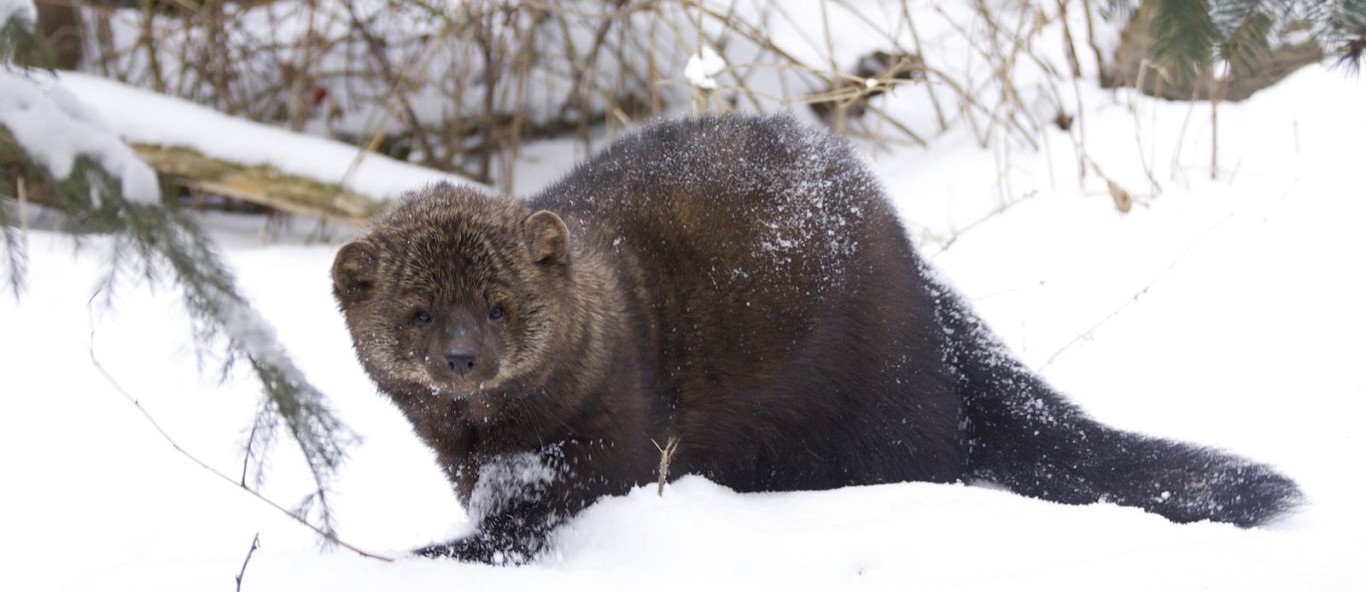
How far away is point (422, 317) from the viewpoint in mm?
3496

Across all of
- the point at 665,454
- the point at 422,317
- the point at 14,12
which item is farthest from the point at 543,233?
the point at 14,12

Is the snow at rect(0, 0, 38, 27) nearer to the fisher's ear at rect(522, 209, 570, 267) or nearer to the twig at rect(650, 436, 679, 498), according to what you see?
the fisher's ear at rect(522, 209, 570, 267)

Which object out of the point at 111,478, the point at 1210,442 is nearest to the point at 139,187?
the point at 111,478

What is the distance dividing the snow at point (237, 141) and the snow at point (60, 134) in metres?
4.86

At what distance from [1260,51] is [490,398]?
82.5 inches

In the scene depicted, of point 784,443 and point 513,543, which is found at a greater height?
point 784,443

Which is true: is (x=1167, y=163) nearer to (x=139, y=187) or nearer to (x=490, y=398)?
(x=490, y=398)

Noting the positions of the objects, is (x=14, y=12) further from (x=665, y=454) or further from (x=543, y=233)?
(x=665, y=454)

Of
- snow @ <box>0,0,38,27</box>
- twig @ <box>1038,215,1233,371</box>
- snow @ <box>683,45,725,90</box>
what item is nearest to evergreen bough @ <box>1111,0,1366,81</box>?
snow @ <box>0,0,38,27</box>

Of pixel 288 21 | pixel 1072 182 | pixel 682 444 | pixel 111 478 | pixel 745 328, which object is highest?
pixel 288 21

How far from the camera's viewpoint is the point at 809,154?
14.0 feet

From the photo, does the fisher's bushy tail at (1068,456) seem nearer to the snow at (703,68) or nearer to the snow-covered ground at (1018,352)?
the snow-covered ground at (1018,352)

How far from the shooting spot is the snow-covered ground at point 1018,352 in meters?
3.16

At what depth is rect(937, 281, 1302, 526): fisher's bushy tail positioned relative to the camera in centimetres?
387
